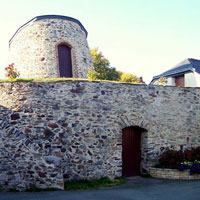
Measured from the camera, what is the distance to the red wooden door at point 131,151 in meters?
11.3

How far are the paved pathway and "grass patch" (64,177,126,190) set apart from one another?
407 millimetres

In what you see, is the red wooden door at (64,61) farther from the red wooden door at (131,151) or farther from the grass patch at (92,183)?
the grass patch at (92,183)

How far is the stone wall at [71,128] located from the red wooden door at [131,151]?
274mm

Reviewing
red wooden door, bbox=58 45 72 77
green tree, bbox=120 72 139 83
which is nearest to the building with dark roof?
green tree, bbox=120 72 139 83

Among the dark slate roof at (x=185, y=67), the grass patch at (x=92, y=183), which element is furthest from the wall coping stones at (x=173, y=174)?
the dark slate roof at (x=185, y=67)

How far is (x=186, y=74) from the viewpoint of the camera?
1862 centimetres

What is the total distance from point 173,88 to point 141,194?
223 inches

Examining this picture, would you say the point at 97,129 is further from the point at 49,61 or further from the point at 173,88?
the point at 49,61

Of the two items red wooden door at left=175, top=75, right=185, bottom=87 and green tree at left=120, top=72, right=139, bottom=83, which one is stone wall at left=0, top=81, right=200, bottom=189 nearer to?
A: red wooden door at left=175, top=75, right=185, bottom=87

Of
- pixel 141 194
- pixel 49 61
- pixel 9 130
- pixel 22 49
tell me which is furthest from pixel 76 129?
pixel 22 49

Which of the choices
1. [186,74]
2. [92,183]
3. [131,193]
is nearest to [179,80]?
[186,74]

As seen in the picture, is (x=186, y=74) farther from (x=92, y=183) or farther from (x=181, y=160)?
(x=92, y=183)

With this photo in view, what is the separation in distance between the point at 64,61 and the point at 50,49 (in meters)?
1.10

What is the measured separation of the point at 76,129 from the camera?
→ 9.93 m
